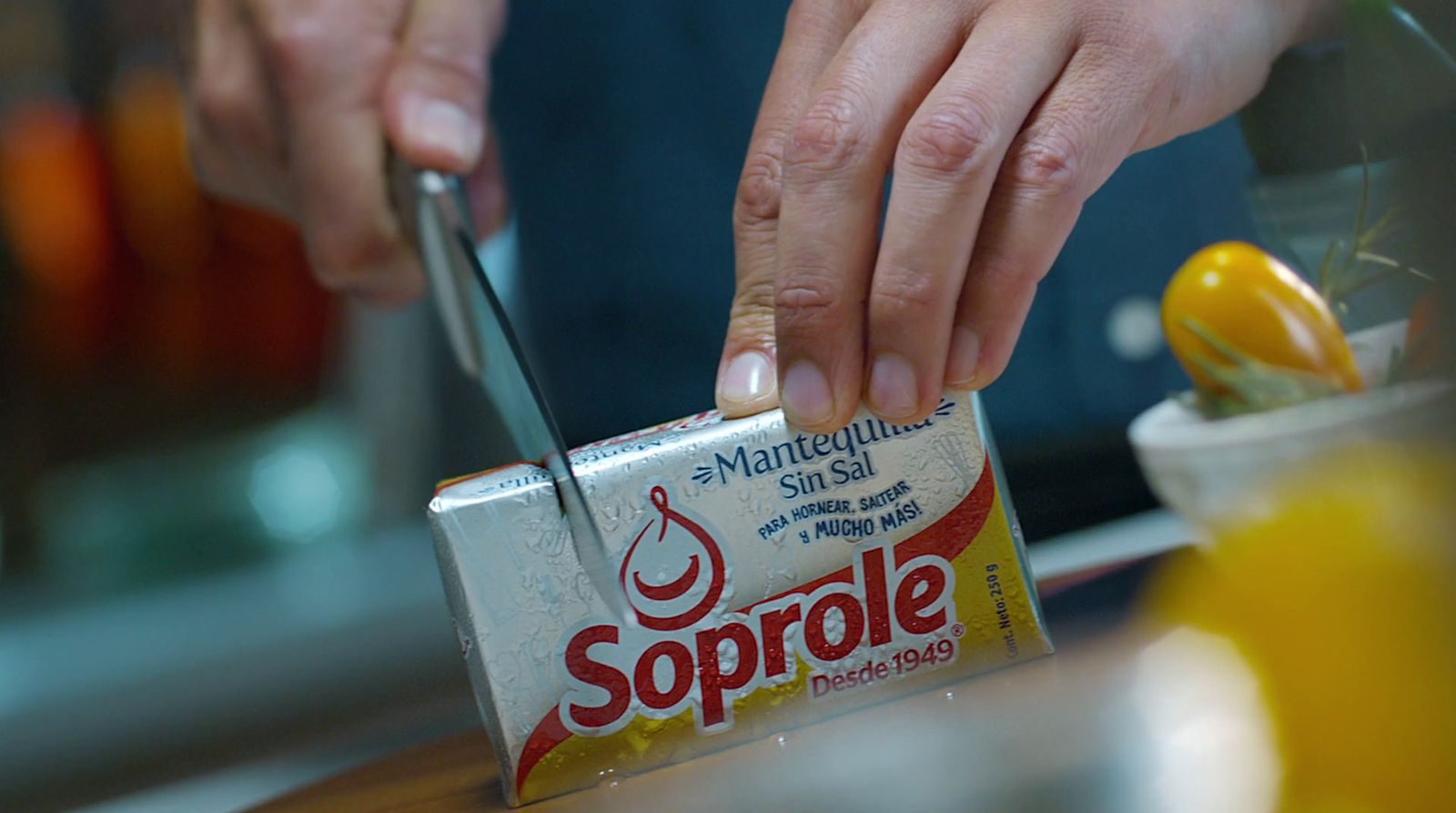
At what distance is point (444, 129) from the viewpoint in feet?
2.09

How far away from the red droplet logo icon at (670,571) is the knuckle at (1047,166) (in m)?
0.20

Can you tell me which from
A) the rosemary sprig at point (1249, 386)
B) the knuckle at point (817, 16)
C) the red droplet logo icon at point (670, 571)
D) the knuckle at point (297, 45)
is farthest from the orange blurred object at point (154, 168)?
the rosemary sprig at point (1249, 386)

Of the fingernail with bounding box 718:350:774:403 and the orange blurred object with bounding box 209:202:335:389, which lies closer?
the fingernail with bounding box 718:350:774:403

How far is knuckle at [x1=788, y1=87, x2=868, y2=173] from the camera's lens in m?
0.54

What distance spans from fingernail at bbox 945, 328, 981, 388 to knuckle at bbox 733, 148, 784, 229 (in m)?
0.12

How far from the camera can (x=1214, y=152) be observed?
0.95m

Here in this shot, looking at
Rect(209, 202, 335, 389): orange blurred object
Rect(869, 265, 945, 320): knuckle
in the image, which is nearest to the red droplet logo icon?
Rect(869, 265, 945, 320): knuckle

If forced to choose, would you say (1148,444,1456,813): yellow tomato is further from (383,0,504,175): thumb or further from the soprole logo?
(383,0,504,175): thumb

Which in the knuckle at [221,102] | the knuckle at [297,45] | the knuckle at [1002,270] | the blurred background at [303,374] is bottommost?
the blurred background at [303,374]

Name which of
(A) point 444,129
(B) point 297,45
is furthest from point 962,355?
(B) point 297,45

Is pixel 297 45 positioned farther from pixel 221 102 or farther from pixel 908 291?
pixel 908 291

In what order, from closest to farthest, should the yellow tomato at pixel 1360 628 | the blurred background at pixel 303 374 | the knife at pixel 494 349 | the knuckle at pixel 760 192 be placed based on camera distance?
the yellow tomato at pixel 1360 628
the knife at pixel 494 349
the knuckle at pixel 760 192
the blurred background at pixel 303 374

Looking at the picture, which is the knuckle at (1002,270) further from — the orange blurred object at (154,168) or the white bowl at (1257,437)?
the orange blurred object at (154,168)

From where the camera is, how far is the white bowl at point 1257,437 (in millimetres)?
420
